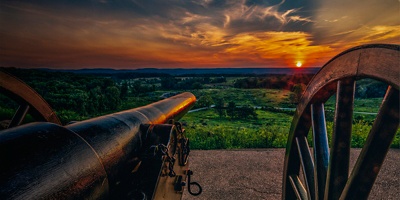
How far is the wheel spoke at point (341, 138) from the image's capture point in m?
1.44

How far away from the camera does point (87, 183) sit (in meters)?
1.31

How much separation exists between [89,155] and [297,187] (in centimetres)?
168

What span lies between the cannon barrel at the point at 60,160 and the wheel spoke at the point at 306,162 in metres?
1.40

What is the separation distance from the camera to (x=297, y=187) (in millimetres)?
2162

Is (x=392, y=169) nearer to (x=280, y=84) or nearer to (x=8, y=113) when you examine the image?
(x=8, y=113)

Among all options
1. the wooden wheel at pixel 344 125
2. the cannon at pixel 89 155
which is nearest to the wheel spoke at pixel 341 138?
the wooden wheel at pixel 344 125

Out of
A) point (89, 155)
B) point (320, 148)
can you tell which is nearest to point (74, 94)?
point (89, 155)

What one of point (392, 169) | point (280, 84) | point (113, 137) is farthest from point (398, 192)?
point (280, 84)

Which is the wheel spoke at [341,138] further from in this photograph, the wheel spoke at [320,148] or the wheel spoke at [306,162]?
the wheel spoke at [306,162]

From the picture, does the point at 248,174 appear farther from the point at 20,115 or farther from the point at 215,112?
the point at 215,112

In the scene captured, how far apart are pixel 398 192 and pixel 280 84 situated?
125 ft

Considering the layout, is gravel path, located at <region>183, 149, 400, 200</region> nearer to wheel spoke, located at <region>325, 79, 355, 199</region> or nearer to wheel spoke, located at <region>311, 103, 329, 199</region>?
wheel spoke, located at <region>311, 103, 329, 199</region>

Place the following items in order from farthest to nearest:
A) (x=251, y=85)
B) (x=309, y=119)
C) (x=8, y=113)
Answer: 1. (x=251, y=85)
2. (x=8, y=113)
3. (x=309, y=119)

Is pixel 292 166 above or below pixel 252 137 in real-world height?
above
